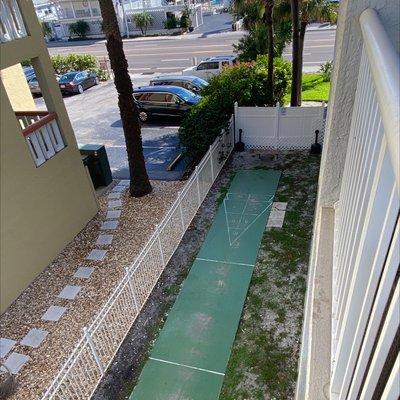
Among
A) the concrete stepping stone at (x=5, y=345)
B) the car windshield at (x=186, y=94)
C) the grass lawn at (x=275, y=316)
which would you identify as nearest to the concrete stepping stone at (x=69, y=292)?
the concrete stepping stone at (x=5, y=345)

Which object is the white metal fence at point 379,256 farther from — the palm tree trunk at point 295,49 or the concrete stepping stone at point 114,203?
the palm tree trunk at point 295,49

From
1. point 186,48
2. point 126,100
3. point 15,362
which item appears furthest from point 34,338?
point 186,48

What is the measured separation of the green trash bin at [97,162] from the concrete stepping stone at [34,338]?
511 centimetres

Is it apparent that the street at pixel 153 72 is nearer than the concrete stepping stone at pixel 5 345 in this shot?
No

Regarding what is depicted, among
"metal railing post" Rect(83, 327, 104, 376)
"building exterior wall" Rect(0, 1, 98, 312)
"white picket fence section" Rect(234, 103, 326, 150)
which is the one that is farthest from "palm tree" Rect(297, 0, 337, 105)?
"metal railing post" Rect(83, 327, 104, 376)

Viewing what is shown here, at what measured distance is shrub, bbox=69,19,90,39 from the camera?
38.9 m

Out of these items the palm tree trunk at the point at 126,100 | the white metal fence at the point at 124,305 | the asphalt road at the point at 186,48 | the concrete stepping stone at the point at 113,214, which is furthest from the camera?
the asphalt road at the point at 186,48

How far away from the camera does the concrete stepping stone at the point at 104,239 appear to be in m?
8.73

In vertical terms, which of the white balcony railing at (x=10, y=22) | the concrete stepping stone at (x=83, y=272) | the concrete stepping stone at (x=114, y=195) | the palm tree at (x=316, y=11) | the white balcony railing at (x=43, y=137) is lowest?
the concrete stepping stone at (x=83, y=272)

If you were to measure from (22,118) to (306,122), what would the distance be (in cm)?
798

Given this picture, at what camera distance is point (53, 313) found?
7004mm

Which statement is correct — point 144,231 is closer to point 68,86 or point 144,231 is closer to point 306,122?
point 306,122

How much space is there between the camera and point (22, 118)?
348 inches

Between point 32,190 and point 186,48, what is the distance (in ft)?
84.8
